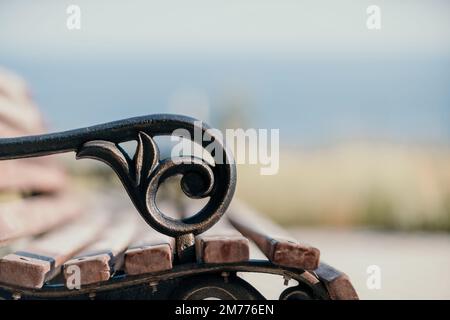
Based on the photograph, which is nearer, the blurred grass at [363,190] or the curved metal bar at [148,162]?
the curved metal bar at [148,162]

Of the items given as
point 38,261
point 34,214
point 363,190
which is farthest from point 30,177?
point 363,190

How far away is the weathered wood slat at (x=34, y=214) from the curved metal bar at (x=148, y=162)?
1.06ft

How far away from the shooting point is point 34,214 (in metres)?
2.60

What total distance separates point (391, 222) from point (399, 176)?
2.00 feet

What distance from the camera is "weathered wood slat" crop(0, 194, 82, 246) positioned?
6.58 ft

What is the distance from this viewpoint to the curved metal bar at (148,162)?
1.69 meters

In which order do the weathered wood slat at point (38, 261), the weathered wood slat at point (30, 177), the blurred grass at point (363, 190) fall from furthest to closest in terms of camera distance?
1. the blurred grass at point (363, 190)
2. the weathered wood slat at point (30, 177)
3. the weathered wood slat at point (38, 261)

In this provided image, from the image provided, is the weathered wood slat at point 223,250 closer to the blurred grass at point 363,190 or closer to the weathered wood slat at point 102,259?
the weathered wood slat at point 102,259

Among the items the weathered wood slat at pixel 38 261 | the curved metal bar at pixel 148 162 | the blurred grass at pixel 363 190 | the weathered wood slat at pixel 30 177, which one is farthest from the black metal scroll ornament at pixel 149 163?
the blurred grass at pixel 363 190

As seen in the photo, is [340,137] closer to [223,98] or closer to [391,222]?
[391,222]

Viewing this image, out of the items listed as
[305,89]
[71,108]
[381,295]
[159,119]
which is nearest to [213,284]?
[159,119]

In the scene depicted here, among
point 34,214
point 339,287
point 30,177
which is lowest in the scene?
point 339,287

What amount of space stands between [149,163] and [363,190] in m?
5.50

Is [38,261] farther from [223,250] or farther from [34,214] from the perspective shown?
[34,214]
